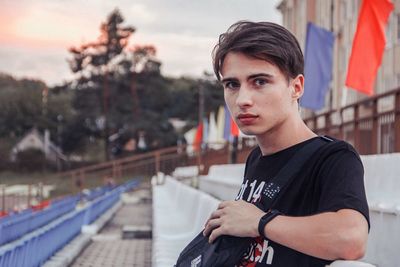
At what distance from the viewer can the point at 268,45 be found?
7.54 feet

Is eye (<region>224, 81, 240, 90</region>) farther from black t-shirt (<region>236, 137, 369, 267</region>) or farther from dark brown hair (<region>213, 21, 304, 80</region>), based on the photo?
black t-shirt (<region>236, 137, 369, 267</region>)

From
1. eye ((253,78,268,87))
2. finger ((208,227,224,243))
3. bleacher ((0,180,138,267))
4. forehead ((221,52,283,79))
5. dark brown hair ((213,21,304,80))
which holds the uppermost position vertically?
dark brown hair ((213,21,304,80))

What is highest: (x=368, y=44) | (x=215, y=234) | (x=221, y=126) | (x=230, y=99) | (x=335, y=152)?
(x=368, y=44)

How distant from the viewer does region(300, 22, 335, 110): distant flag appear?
15.8 m

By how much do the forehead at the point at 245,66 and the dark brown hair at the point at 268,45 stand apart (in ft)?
0.04

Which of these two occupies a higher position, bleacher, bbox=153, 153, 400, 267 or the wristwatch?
the wristwatch

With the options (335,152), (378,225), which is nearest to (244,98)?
(335,152)

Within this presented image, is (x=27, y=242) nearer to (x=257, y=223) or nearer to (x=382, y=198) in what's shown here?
(x=382, y=198)

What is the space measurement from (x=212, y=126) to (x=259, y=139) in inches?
1865

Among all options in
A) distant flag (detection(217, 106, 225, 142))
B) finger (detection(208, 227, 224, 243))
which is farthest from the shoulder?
distant flag (detection(217, 106, 225, 142))

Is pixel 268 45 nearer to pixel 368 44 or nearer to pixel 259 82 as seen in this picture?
pixel 259 82

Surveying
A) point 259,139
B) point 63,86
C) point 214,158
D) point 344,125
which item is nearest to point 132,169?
point 214,158

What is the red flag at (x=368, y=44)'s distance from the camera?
44.2ft

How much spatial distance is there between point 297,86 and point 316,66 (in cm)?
1402
